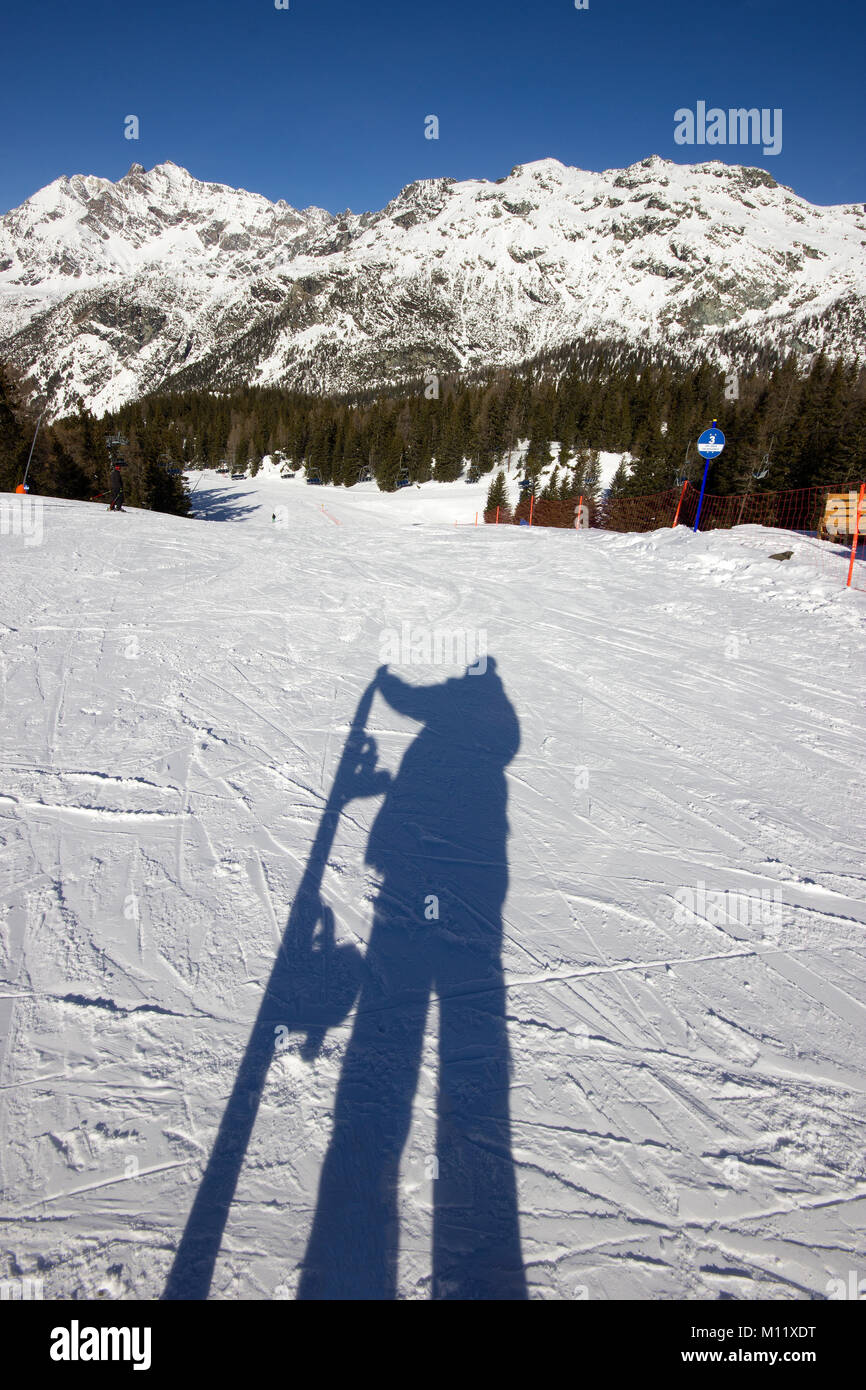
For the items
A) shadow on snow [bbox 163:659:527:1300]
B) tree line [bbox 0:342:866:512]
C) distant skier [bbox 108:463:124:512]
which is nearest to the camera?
shadow on snow [bbox 163:659:527:1300]

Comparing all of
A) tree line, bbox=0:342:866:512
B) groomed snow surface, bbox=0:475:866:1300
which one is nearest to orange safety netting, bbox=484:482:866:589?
groomed snow surface, bbox=0:475:866:1300

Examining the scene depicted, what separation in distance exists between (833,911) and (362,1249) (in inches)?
126

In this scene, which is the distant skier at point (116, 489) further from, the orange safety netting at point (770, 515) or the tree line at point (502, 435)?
the tree line at point (502, 435)

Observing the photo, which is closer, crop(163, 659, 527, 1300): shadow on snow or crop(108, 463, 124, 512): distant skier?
crop(163, 659, 527, 1300): shadow on snow

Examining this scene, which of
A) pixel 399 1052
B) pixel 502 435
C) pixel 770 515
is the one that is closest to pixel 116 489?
pixel 399 1052

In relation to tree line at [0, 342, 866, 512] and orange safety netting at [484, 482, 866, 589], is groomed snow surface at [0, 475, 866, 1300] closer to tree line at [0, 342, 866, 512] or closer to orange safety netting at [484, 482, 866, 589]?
orange safety netting at [484, 482, 866, 589]

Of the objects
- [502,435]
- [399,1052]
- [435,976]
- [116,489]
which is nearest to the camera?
[399,1052]

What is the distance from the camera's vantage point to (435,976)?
2.96 metres

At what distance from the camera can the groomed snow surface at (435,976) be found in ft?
6.70

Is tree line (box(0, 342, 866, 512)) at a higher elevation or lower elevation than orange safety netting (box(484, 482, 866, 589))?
higher

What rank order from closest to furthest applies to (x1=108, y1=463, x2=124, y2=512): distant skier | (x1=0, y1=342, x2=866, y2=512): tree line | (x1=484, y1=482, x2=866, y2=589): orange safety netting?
(x1=484, y1=482, x2=866, y2=589): orange safety netting → (x1=108, y1=463, x2=124, y2=512): distant skier → (x1=0, y1=342, x2=866, y2=512): tree line

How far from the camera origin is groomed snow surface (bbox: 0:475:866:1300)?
6.70 ft

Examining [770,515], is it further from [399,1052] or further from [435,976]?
[399,1052]
